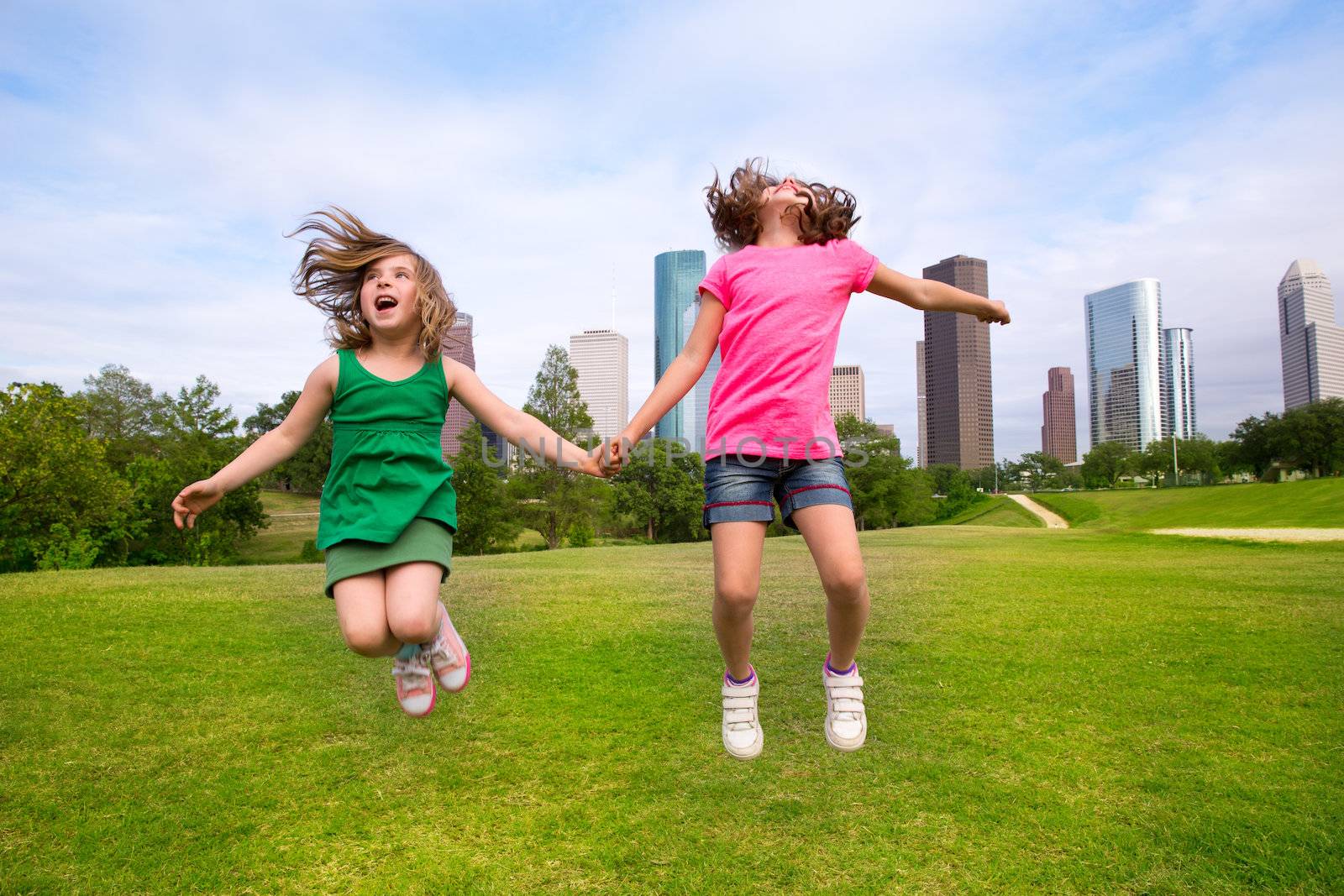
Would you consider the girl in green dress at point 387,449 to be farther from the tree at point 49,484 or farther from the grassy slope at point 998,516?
the grassy slope at point 998,516

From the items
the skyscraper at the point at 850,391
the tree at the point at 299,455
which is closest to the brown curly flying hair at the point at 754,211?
the tree at the point at 299,455

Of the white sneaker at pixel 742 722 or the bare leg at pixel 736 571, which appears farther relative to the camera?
the white sneaker at pixel 742 722

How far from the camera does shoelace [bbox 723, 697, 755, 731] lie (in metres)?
3.47

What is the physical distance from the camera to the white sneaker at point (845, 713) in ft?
11.2

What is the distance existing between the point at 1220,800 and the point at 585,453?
10.4 feet

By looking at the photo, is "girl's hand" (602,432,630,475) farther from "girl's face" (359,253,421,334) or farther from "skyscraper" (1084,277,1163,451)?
"skyscraper" (1084,277,1163,451)

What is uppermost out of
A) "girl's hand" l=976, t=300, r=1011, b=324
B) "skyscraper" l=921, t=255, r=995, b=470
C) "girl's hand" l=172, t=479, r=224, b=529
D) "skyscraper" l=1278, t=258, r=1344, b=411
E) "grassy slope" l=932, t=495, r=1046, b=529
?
"skyscraper" l=1278, t=258, r=1344, b=411

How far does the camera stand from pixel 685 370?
3346mm

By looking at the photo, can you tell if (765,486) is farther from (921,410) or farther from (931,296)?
(921,410)

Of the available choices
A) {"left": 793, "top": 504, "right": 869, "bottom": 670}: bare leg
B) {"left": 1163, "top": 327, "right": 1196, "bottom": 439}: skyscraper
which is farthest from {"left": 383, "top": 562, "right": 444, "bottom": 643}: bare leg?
{"left": 1163, "top": 327, "right": 1196, "bottom": 439}: skyscraper

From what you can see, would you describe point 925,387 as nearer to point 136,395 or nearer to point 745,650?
point 136,395

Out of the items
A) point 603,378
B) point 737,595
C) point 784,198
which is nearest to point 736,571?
point 737,595

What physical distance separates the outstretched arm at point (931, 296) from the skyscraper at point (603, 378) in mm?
35994

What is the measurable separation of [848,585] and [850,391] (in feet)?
233
